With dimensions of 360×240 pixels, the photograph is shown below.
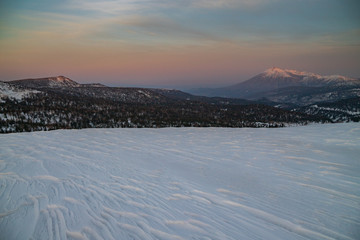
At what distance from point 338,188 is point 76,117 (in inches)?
3341

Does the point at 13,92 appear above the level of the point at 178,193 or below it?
above

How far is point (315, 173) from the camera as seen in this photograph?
6449 mm

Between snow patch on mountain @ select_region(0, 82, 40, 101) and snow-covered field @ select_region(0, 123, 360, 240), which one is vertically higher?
snow patch on mountain @ select_region(0, 82, 40, 101)

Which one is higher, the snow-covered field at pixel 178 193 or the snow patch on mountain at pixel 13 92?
the snow patch on mountain at pixel 13 92

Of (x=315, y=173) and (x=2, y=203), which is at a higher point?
(x=315, y=173)

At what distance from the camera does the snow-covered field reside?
3.54m

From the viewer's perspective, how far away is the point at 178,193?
197 inches

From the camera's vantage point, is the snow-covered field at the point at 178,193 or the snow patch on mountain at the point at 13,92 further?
the snow patch on mountain at the point at 13,92

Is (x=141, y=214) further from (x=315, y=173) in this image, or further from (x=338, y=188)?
(x=315, y=173)

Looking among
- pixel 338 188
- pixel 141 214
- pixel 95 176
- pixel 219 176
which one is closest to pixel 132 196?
pixel 141 214

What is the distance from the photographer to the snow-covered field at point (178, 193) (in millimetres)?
3543

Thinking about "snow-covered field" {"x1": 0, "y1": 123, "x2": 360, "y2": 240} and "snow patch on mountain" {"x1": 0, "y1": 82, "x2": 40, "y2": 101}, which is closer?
"snow-covered field" {"x1": 0, "y1": 123, "x2": 360, "y2": 240}

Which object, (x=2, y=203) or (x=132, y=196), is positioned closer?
(x=2, y=203)

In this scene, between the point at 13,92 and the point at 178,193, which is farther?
the point at 13,92
